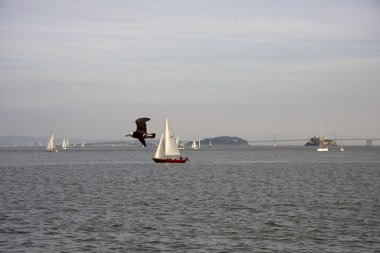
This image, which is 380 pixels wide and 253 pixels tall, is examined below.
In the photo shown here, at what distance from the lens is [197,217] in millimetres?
50281

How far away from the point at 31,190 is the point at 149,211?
26.4 meters

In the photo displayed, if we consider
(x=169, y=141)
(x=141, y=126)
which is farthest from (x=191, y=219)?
(x=169, y=141)

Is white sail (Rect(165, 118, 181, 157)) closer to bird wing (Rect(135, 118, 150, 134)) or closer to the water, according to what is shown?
the water

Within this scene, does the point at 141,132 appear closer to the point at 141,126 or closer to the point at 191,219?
the point at 141,126

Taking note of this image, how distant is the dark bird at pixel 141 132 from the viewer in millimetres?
25750

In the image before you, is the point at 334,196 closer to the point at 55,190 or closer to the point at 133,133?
the point at 55,190

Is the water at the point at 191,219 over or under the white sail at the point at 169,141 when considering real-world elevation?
under

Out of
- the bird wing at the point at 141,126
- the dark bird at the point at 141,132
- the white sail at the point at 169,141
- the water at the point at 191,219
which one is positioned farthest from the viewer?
the white sail at the point at 169,141

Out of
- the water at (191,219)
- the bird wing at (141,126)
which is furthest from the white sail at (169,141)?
the bird wing at (141,126)

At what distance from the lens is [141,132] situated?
26234mm

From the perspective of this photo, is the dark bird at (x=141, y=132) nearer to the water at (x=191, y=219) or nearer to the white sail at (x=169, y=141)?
the water at (x=191, y=219)

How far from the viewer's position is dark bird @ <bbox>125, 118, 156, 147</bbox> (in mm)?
25750

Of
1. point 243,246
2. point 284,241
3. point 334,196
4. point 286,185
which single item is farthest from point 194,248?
point 286,185

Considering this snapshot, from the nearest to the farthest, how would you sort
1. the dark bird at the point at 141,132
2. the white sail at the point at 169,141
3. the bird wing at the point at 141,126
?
the dark bird at the point at 141,132 → the bird wing at the point at 141,126 → the white sail at the point at 169,141
